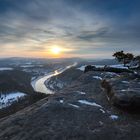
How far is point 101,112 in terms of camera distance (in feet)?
45.9

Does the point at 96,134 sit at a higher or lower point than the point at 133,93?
lower

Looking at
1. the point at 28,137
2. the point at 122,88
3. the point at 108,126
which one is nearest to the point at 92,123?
the point at 108,126

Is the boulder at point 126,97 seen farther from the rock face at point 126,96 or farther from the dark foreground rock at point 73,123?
the dark foreground rock at point 73,123

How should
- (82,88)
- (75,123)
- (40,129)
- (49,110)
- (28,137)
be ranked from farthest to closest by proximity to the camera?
1. (82,88)
2. (49,110)
3. (75,123)
4. (40,129)
5. (28,137)

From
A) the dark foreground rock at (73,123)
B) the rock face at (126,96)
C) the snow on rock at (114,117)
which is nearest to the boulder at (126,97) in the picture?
the rock face at (126,96)

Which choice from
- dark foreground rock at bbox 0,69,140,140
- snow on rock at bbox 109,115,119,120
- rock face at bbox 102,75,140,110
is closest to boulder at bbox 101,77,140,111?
rock face at bbox 102,75,140,110

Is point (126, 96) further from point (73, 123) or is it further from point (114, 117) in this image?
point (73, 123)

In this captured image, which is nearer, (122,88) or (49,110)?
(49,110)

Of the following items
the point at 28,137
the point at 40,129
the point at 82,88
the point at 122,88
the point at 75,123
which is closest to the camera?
the point at 28,137

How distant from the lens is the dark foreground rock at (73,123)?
1084cm

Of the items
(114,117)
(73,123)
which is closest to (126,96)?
(114,117)

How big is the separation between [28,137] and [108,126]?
446cm

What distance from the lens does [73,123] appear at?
1221 cm

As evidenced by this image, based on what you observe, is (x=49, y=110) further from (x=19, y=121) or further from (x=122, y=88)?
(x=122, y=88)
